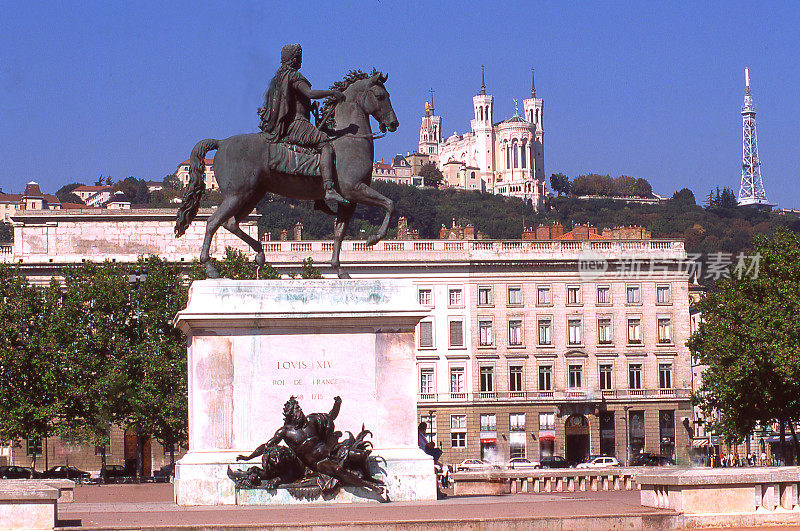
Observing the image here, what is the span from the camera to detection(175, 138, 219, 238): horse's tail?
23.0 metres

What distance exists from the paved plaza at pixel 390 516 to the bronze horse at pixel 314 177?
4572 mm

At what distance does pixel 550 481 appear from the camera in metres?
29.6

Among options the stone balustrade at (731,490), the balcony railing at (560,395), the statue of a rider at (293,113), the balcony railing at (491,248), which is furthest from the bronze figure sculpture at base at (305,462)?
the balcony railing at (560,395)

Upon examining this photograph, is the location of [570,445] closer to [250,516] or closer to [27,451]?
[27,451]

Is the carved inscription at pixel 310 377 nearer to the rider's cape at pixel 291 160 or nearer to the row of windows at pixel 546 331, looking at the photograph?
the rider's cape at pixel 291 160

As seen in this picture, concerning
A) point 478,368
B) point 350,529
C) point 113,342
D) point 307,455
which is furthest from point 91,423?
point 350,529

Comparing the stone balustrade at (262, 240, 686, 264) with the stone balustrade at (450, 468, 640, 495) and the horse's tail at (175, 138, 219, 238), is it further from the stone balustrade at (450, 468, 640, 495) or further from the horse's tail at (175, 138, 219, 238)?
the horse's tail at (175, 138, 219, 238)

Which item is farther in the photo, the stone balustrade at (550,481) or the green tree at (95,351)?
the green tree at (95,351)

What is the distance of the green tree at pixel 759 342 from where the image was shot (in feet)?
171

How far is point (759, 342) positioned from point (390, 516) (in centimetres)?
3720

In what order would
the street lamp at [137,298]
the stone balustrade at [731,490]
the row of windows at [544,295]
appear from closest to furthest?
the stone balustrade at [731,490] < the street lamp at [137,298] < the row of windows at [544,295]

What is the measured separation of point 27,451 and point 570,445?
33.2 m

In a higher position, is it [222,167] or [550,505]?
[222,167]

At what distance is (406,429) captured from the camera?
860 inches
